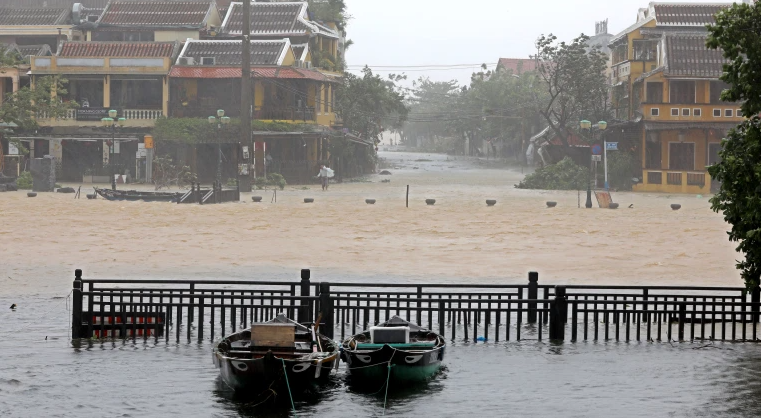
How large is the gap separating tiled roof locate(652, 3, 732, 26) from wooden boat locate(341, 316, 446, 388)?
170 feet

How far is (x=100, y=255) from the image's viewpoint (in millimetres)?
27594

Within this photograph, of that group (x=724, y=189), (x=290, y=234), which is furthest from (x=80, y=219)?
(x=724, y=189)

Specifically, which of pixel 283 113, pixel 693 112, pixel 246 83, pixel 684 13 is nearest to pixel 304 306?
pixel 246 83

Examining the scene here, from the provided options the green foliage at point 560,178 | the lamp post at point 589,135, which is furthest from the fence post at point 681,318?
the green foliage at point 560,178

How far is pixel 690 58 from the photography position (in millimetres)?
57656

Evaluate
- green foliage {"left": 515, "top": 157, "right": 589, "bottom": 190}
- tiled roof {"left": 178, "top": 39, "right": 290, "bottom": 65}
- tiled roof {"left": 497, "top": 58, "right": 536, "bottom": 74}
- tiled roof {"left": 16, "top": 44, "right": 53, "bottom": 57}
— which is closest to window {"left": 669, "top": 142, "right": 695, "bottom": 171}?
green foliage {"left": 515, "top": 157, "right": 589, "bottom": 190}

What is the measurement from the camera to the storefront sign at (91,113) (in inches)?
2410

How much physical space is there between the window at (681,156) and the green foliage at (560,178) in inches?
201

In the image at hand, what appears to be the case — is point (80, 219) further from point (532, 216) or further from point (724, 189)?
point (724, 189)

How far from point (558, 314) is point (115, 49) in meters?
50.3

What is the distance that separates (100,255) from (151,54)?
119 ft

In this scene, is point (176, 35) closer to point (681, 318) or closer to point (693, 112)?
point (693, 112)

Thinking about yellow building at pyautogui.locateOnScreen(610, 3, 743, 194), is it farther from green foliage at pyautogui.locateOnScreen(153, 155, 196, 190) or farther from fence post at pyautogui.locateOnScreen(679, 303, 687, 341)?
fence post at pyautogui.locateOnScreen(679, 303, 687, 341)

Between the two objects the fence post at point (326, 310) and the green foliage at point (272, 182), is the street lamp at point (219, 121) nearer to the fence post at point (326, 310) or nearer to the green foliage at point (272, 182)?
the green foliage at point (272, 182)
